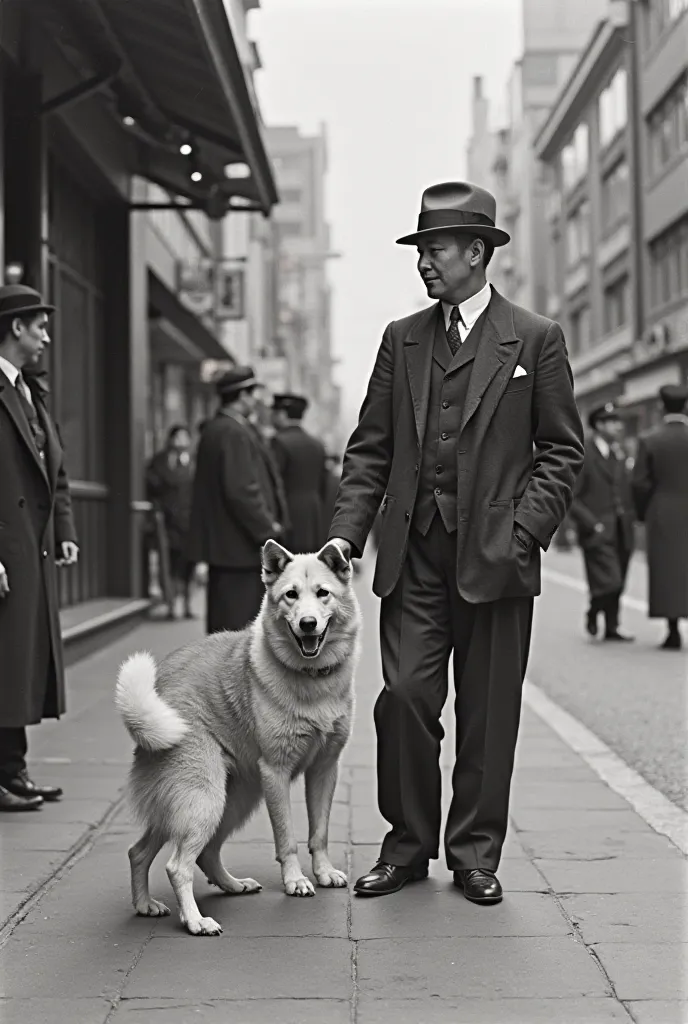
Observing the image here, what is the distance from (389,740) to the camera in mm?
5129

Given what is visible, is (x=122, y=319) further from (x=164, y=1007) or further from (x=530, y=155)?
(x=530, y=155)

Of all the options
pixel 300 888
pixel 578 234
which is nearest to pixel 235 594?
pixel 300 888

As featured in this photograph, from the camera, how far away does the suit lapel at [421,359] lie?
5.10 m

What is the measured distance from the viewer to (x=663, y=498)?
13.3m

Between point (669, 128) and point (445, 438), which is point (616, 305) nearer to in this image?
point (669, 128)

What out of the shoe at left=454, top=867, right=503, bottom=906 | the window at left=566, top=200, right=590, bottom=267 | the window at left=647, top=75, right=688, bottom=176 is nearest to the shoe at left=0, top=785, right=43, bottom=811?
the shoe at left=454, top=867, right=503, bottom=906

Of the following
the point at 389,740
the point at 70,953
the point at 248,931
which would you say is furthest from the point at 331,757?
the point at 70,953

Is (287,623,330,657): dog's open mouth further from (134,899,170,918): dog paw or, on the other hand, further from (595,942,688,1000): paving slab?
(595,942,688,1000): paving slab

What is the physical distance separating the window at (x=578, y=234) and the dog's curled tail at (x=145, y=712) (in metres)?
45.7

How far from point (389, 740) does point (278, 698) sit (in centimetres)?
55

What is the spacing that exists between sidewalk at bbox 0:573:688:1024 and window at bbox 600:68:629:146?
36.2m

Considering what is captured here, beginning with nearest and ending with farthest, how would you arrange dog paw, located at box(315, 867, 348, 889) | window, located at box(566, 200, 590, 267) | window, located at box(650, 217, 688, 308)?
dog paw, located at box(315, 867, 348, 889), window, located at box(650, 217, 688, 308), window, located at box(566, 200, 590, 267)

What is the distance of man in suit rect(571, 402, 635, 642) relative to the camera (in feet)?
44.2

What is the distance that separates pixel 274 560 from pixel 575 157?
4855 cm
